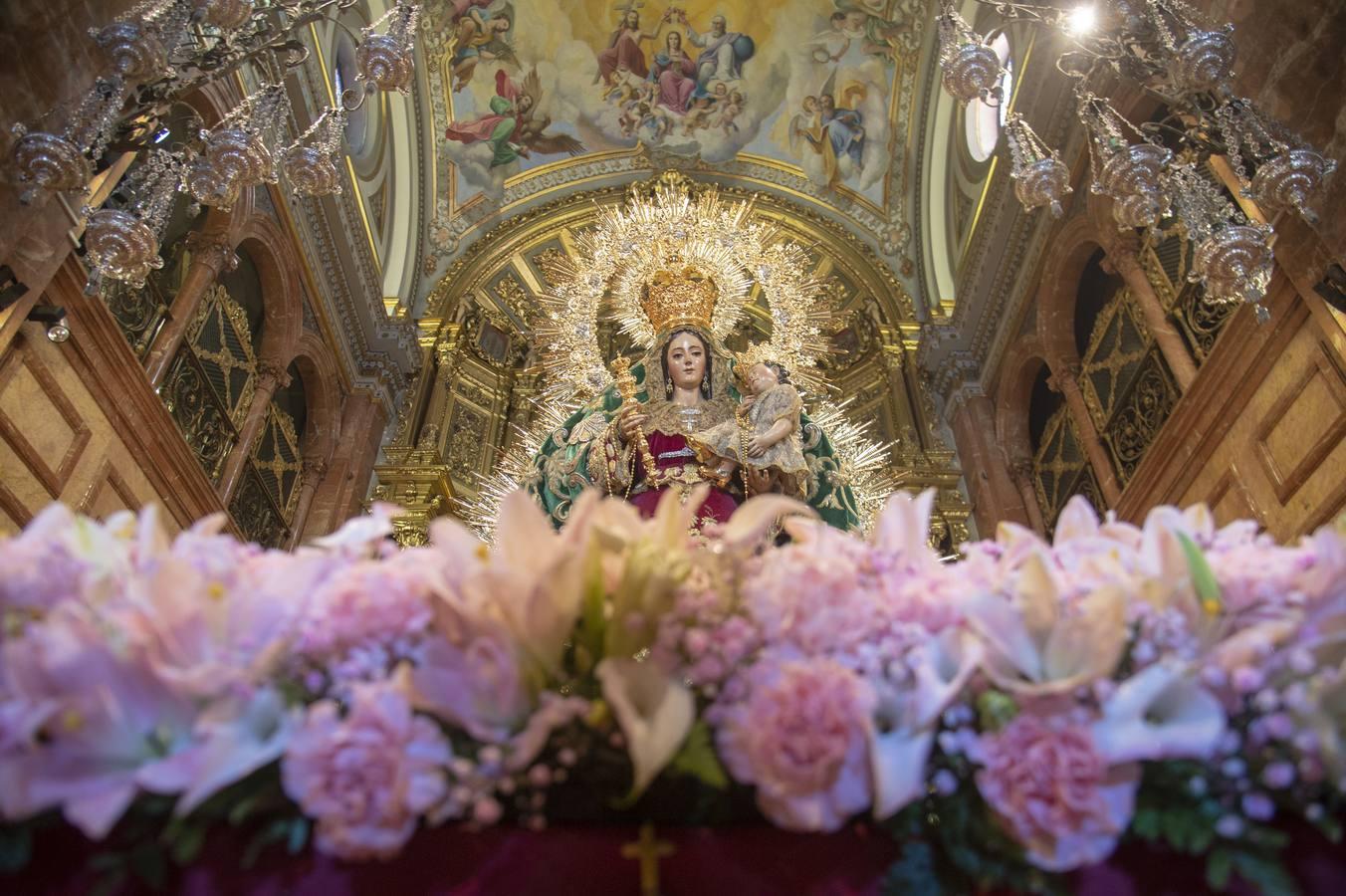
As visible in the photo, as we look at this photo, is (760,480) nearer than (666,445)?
Yes

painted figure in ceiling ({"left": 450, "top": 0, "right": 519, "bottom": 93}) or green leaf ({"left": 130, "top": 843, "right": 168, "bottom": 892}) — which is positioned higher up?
painted figure in ceiling ({"left": 450, "top": 0, "right": 519, "bottom": 93})

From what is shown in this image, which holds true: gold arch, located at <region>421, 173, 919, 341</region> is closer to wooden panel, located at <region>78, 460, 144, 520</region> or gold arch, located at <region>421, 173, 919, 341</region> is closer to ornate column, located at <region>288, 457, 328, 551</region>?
ornate column, located at <region>288, 457, 328, 551</region>

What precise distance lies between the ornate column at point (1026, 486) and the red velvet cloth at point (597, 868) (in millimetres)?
7910

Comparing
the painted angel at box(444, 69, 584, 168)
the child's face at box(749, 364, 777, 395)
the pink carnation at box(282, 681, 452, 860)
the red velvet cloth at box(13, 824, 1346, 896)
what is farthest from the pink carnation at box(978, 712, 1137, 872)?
the painted angel at box(444, 69, 584, 168)

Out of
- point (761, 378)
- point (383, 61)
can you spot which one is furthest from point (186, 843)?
point (383, 61)

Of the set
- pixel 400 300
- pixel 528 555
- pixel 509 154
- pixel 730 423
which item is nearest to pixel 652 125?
pixel 509 154

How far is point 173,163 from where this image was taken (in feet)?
13.5

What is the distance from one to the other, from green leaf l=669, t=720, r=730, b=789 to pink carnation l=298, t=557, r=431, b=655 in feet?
1.33

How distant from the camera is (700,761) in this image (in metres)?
1.22

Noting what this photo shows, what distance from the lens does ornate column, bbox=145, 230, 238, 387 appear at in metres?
6.29

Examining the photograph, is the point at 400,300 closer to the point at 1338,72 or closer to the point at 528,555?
the point at 1338,72

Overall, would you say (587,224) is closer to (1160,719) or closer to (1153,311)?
(1153,311)

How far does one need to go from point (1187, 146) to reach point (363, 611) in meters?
4.62

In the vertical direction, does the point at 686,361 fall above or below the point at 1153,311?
below
